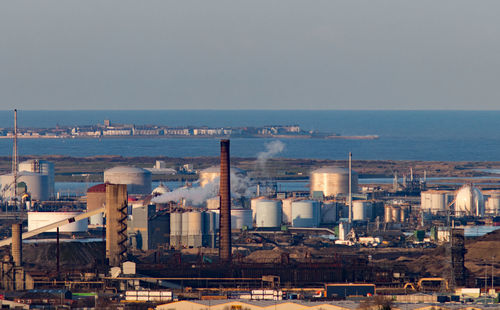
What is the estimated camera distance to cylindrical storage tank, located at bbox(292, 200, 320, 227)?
10360 centimetres

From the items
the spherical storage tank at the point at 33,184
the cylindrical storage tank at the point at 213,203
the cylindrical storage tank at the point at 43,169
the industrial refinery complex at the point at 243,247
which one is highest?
the cylindrical storage tank at the point at 43,169

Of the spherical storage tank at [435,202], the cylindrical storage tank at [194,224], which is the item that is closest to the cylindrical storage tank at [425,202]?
the spherical storage tank at [435,202]

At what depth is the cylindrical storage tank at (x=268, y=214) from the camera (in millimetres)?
102750

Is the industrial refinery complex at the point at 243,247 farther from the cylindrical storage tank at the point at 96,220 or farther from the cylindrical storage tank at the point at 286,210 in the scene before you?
the cylindrical storage tank at the point at 96,220

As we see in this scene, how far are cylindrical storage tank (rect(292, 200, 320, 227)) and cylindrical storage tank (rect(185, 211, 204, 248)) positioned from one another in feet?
48.4

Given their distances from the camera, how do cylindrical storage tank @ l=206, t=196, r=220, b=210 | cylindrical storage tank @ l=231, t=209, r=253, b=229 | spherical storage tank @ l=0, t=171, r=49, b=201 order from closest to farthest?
cylindrical storage tank @ l=231, t=209, r=253, b=229
cylindrical storage tank @ l=206, t=196, r=220, b=210
spherical storage tank @ l=0, t=171, r=49, b=201

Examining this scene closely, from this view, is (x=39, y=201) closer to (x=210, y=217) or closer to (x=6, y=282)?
(x=210, y=217)

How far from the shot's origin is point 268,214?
337 ft

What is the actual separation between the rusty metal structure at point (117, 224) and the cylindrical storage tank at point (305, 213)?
35382 millimetres

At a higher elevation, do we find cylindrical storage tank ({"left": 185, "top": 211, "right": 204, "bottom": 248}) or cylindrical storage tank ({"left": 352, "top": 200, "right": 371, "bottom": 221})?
cylindrical storage tank ({"left": 352, "top": 200, "right": 371, "bottom": 221})

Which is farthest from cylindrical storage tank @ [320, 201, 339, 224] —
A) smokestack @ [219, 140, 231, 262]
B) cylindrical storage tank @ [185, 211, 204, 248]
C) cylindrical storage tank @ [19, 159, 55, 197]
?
cylindrical storage tank @ [19, 159, 55, 197]

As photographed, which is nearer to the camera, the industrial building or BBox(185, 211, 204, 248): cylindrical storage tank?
the industrial building

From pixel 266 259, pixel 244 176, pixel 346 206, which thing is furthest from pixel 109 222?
pixel 244 176

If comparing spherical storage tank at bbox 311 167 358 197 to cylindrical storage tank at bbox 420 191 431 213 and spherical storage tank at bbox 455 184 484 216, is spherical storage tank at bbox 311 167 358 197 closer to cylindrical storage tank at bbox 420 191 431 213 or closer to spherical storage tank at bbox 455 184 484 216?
cylindrical storage tank at bbox 420 191 431 213
